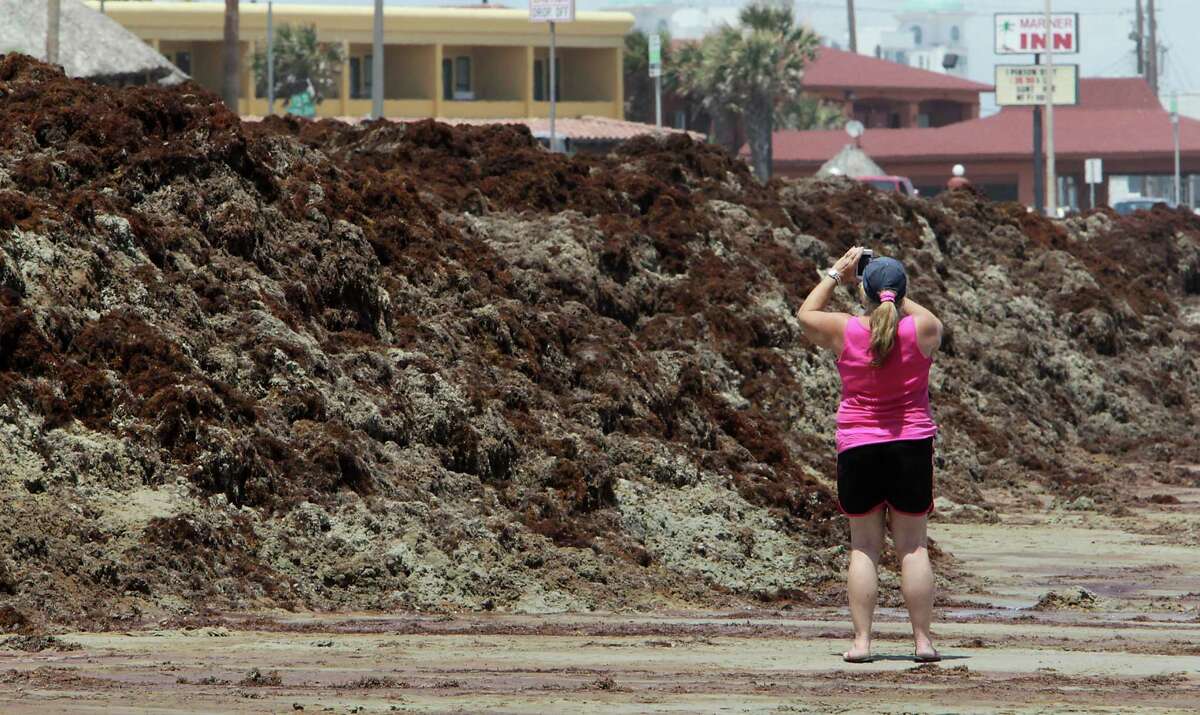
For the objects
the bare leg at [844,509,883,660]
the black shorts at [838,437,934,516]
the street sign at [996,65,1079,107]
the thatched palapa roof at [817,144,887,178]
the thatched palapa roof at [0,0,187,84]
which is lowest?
the bare leg at [844,509,883,660]

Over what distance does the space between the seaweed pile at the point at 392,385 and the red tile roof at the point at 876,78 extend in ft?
246

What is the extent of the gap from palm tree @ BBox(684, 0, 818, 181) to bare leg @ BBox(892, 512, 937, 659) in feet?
223

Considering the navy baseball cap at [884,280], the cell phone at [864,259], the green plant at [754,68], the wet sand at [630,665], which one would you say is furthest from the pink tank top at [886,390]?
the green plant at [754,68]

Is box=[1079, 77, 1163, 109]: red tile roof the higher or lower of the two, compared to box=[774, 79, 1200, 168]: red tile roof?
higher

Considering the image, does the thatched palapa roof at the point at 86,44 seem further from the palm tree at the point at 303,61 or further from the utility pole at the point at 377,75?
the palm tree at the point at 303,61

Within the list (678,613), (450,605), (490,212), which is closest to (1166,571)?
(678,613)

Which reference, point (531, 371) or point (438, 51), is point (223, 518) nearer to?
point (531, 371)

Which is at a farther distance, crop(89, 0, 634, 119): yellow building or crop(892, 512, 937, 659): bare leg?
crop(89, 0, 634, 119): yellow building

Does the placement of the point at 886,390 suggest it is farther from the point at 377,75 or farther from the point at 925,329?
the point at 377,75

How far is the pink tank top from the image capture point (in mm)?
8781

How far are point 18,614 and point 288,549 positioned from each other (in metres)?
1.83

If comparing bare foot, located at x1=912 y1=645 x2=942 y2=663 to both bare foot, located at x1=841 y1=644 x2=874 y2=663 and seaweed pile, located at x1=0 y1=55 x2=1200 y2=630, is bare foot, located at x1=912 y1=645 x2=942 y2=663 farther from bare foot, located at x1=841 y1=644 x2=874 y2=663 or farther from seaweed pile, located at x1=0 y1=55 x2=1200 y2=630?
seaweed pile, located at x1=0 y1=55 x2=1200 y2=630

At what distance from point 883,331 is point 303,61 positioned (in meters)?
68.0

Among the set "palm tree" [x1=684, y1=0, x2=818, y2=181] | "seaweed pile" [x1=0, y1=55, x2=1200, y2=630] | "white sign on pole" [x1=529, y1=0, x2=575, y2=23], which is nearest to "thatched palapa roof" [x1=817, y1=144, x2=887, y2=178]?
"white sign on pole" [x1=529, y1=0, x2=575, y2=23]
